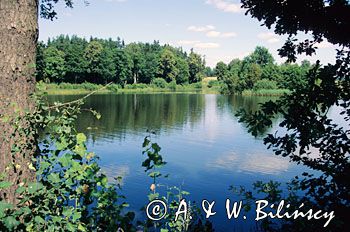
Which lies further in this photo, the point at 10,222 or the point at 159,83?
the point at 159,83

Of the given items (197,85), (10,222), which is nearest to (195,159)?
(10,222)

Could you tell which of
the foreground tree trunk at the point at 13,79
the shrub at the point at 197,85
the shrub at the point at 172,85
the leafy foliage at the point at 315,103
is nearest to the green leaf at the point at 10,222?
the foreground tree trunk at the point at 13,79

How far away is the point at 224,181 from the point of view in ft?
47.6

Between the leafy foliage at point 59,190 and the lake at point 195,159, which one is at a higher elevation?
the leafy foliage at point 59,190

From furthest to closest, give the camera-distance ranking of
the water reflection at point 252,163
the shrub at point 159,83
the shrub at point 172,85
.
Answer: the shrub at point 172,85 → the shrub at point 159,83 → the water reflection at point 252,163

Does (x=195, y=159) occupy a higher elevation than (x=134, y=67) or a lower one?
lower

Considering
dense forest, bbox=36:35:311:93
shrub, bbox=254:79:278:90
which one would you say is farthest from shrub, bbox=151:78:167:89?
shrub, bbox=254:79:278:90

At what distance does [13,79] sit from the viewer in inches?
143

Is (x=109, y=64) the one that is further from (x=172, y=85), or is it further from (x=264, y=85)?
(x=264, y=85)

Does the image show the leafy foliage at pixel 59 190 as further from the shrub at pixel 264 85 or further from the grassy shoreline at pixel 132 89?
the shrub at pixel 264 85

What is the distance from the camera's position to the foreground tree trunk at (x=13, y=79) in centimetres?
357

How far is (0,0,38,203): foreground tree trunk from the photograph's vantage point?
357 cm

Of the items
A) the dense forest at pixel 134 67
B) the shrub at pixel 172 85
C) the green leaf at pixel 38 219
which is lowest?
the green leaf at pixel 38 219

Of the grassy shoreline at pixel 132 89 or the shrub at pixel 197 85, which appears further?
the shrub at pixel 197 85
